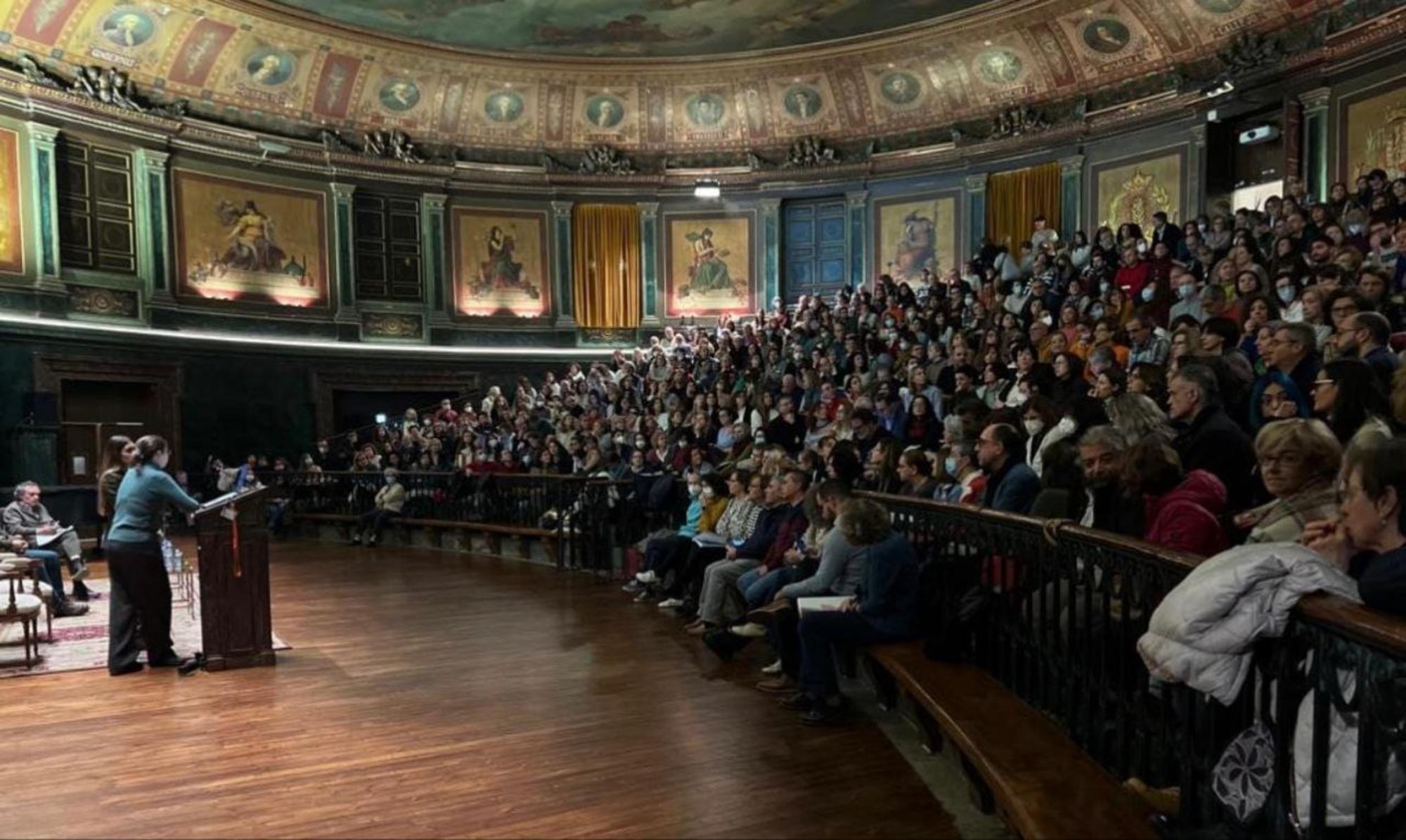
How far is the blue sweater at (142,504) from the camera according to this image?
6.38 metres

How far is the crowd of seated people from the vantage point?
382 cm

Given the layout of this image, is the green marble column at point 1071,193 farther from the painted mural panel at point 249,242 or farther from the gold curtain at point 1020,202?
the painted mural panel at point 249,242

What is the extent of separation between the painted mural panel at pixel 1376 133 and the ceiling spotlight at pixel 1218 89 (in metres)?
2.09

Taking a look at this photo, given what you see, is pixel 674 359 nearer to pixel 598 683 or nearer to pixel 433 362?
pixel 433 362

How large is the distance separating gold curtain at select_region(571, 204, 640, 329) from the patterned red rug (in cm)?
1459

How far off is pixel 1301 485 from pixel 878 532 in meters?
2.36

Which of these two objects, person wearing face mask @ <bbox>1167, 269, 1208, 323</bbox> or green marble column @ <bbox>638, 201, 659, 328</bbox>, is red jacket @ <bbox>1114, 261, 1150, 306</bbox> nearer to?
person wearing face mask @ <bbox>1167, 269, 1208, 323</bbox>

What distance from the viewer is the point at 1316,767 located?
209 cm

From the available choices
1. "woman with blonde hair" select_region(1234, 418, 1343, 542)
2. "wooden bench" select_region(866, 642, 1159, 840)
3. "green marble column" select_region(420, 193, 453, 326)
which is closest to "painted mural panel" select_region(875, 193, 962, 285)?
"green marble column" select_region(420, 193, 453, 326)

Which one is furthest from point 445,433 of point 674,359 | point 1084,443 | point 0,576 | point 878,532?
point 1084,443

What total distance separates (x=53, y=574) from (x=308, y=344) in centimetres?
1177

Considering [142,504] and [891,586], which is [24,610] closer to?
[142,504]

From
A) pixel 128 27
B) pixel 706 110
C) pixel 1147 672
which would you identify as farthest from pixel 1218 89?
pixel 128 27

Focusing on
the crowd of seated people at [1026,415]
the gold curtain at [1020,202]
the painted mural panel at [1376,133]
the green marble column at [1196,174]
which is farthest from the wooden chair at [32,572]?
the green marble column at [1196,174]
